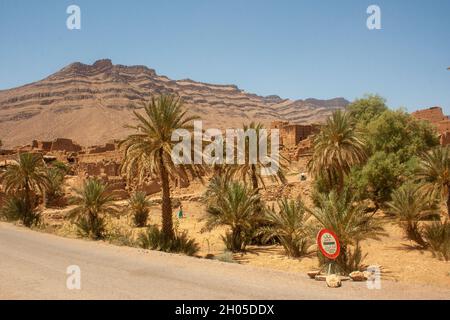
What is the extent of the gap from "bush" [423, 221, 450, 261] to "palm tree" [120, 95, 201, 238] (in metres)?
9.78

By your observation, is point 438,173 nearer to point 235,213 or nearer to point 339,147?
point 339,147

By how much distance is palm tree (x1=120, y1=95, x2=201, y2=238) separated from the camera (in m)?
16.4

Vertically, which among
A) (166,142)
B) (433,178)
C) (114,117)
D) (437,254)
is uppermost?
(114,117)

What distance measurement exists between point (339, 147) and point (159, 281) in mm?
15859

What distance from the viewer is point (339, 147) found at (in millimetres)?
22422

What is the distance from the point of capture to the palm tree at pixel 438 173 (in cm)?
1905

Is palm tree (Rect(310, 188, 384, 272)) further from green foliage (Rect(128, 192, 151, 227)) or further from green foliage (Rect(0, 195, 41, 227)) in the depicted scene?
green foliage (Rect(0, 195, 41, 227))

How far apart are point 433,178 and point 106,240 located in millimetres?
15410

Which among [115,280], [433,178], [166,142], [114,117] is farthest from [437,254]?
[114,117]

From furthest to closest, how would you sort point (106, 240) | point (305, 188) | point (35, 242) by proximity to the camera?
1. point (305, 188)
2. point (106, 240)
3. point (35, 242)
